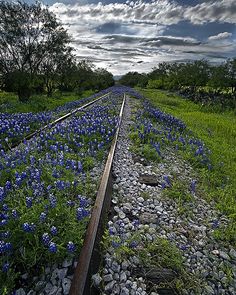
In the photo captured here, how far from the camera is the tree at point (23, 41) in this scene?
21234mm

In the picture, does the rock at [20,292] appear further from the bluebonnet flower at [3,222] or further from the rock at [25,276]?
the bluebonnet flower at [3,222]

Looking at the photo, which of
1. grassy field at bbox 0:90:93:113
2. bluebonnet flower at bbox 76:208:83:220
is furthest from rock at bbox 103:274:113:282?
grassy field at bbox 0:90:93:113

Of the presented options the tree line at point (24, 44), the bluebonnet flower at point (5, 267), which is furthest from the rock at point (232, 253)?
the tree line at point (24, 44)

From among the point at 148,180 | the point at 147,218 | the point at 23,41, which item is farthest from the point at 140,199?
the point at 23,41

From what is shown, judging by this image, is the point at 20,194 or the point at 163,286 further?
the point at 20,194

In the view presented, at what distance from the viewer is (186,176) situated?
215 inches

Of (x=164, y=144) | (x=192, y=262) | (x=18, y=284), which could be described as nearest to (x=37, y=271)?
(x=18, y=284)

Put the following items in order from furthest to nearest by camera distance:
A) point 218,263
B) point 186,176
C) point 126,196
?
point 186,176 → point 126,196 → point 218,263

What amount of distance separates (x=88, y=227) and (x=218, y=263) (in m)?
1.54

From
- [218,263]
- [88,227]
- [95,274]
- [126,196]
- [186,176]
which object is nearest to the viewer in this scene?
[95,274]

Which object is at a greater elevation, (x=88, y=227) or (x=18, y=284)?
(x=88, y=227)

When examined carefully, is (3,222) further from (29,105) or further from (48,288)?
(29,105)

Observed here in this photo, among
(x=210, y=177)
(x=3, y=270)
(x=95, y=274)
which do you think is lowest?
(x=210, y=177)

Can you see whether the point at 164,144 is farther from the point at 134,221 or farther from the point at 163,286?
the point at 163,286
